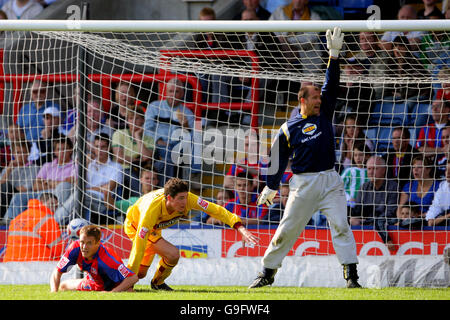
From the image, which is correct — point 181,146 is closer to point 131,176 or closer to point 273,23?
point 131,176

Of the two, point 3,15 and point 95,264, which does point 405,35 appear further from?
point 3,15

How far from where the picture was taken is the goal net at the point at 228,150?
789 cm

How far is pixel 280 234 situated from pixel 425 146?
3.20 metres

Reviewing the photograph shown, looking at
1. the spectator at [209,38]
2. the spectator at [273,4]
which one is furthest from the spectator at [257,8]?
the spectator at [209,38]

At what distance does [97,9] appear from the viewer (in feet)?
37.3

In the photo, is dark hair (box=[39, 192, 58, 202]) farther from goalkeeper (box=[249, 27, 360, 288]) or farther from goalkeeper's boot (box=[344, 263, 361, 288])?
goalkeeper's boot (box=[344, 263, 361, 288])

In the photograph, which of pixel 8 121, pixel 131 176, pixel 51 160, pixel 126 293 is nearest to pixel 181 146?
pixel 131 176

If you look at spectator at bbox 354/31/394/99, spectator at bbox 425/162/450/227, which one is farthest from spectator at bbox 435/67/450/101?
spectator at bbox 425/162/450/227

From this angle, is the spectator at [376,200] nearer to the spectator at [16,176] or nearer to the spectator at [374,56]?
the spectator at [374,56]

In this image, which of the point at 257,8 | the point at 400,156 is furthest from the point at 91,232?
the point at 257,8

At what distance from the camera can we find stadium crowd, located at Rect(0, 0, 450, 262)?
8.48m

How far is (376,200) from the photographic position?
8.41 m

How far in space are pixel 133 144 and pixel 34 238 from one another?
1689mm

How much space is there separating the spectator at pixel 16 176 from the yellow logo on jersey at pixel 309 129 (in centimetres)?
415
